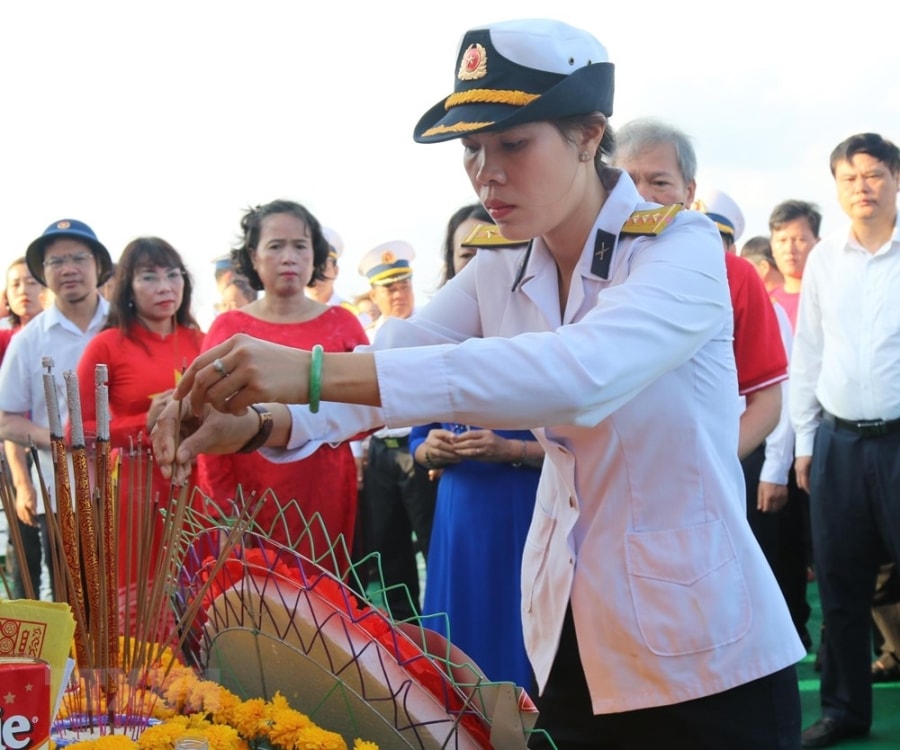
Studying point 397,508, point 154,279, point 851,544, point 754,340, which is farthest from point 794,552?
point 154,279

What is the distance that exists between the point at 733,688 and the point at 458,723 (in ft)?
1.92

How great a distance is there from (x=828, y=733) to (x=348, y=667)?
9.90 feet

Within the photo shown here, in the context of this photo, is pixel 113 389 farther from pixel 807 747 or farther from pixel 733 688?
pixel 733 688

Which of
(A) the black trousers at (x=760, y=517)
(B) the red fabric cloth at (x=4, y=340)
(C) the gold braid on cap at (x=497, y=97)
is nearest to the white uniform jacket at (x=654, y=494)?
(C) the gold braid on cap at (x=497, y=97)

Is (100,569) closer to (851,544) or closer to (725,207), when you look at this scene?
(851,544)

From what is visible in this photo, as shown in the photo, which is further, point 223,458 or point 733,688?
point 223,458

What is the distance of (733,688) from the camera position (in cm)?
162

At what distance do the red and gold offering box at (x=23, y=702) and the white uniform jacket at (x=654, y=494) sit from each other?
67cm

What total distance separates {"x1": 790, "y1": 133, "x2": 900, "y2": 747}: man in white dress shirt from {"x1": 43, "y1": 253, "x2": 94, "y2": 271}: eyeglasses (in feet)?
9.86

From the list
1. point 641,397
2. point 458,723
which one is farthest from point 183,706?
point 641,397

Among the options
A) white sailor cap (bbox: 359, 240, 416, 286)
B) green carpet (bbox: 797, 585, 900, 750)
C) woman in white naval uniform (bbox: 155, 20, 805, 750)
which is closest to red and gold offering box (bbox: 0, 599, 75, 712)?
woman in white naval uniform (bbox: 155, 20, 805, 750)

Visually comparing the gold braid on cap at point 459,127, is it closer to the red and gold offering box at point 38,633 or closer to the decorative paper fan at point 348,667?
the decorative paper fan at point 348,667

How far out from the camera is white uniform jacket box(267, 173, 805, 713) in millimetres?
1532

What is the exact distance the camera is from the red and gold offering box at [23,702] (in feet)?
3.40
